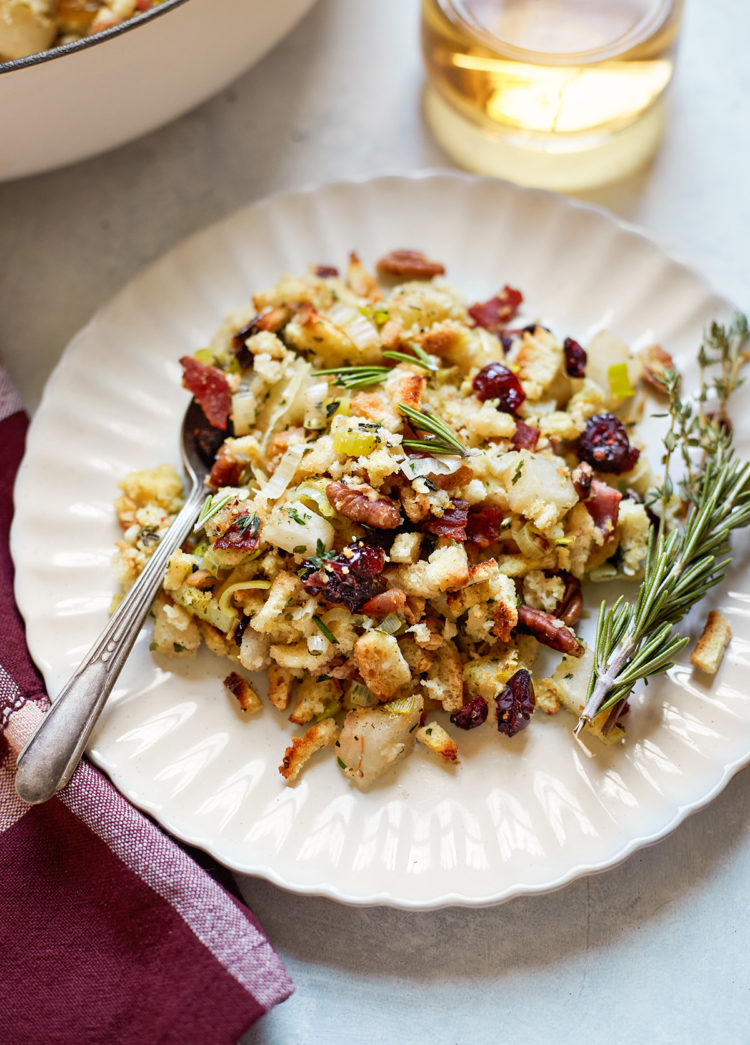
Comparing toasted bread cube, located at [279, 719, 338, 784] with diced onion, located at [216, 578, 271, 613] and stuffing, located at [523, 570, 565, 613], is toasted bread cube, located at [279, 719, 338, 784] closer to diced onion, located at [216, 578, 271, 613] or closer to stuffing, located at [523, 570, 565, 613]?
diced onion, located at [216, 578, 271, 613]

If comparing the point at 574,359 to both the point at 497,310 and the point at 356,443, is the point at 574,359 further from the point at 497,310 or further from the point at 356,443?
the point at 356,443

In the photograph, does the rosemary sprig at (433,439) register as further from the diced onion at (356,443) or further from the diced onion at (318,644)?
the diced onion at (318,644)

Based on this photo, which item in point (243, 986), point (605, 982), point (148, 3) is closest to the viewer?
point (243, 986)

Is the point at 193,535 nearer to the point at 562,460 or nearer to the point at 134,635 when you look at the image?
the point at 134,635

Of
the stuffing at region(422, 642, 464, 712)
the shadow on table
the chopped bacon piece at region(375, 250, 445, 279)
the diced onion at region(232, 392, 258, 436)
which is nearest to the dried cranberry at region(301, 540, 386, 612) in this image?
the stuffing at region(422, 642, 464, 712)

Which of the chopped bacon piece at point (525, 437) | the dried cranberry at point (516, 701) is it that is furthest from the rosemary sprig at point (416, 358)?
the dried cranberry at point (516, 701)

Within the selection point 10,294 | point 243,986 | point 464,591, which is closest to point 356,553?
point 464,591
